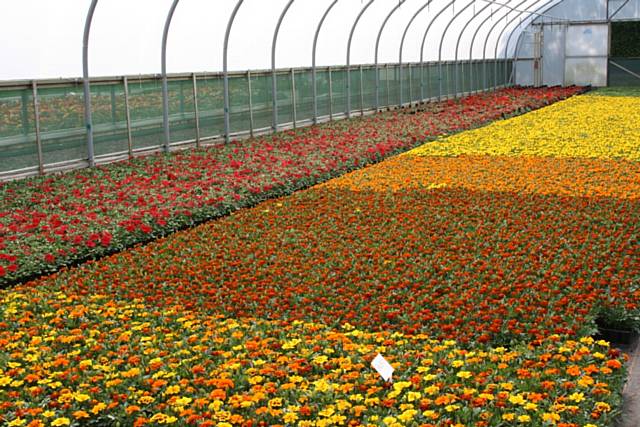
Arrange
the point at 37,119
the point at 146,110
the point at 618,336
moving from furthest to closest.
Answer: the point at 146,110 < the point at 37,119 < the point at 618,336

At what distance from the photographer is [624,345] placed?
22.4ft

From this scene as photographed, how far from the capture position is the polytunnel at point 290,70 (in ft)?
49.4

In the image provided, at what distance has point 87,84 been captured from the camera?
15359 millimetres

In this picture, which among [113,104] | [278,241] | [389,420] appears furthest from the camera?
[113,104]

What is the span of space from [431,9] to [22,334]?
27410mm

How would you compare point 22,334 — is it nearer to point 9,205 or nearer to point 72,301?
point 72,301

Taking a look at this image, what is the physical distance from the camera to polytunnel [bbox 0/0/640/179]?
49.4 feet

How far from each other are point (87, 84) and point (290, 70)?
8403 millimetres

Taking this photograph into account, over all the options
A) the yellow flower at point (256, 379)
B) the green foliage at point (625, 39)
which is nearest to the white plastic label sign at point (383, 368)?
the yellow flower at point (256, 379)

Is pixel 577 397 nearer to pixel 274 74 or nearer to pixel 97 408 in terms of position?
pixel 97 408

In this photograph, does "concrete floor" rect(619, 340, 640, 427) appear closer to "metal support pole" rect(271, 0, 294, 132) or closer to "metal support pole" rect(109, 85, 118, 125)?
"metal support pole" rect(109, 85, 118, 125)

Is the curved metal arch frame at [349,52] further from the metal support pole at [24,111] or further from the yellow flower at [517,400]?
the yellow flower at [517,400]

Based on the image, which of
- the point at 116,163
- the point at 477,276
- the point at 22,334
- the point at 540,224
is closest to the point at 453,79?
the point at 116,163

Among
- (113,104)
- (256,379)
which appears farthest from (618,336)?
(113,104)
